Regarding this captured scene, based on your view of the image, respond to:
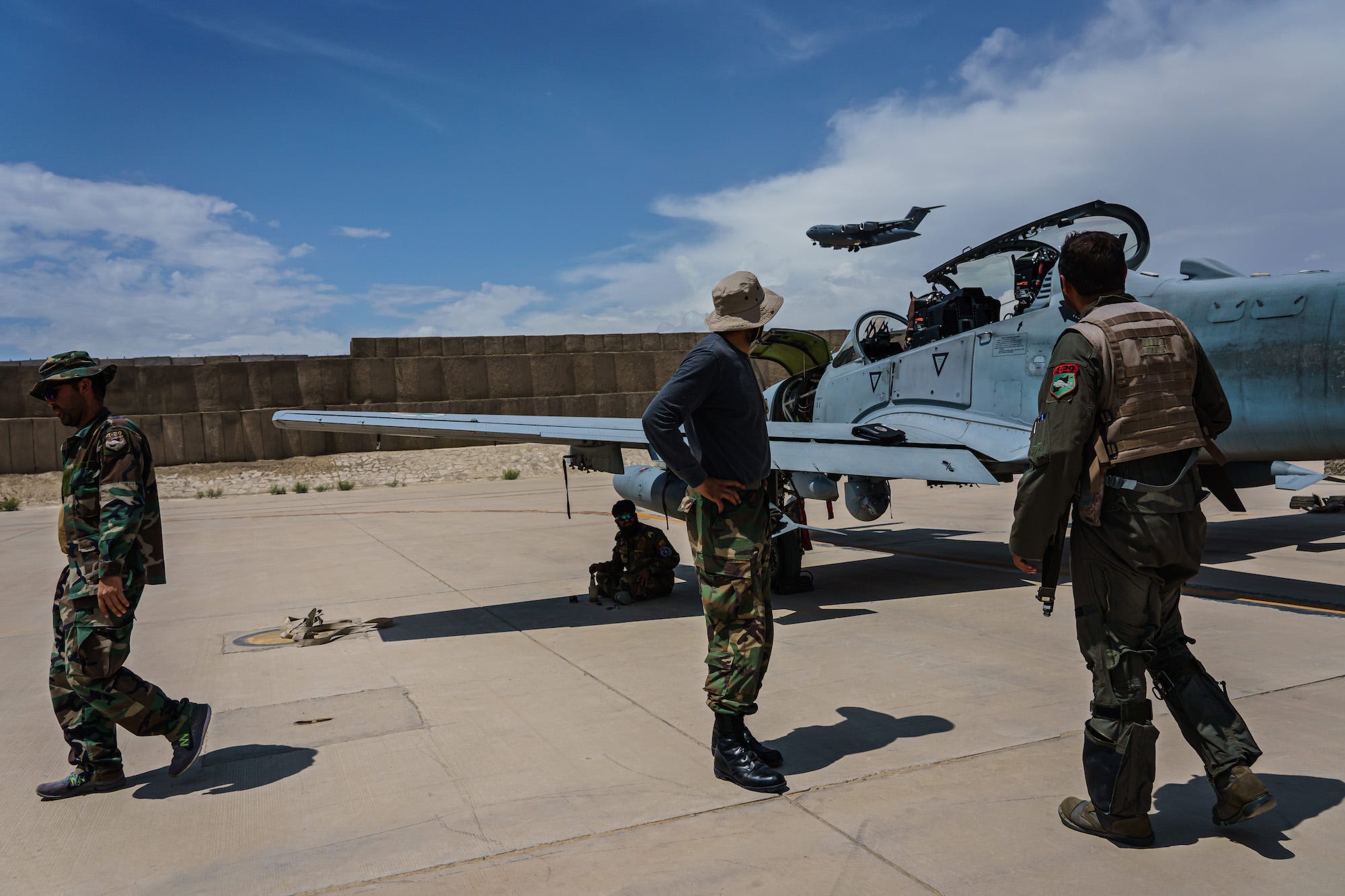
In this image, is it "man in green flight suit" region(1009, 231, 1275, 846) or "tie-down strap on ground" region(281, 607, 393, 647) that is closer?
"man in green flight suit" region(1009, 231, 1275, 846)

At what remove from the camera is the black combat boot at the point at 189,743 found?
4312 mm

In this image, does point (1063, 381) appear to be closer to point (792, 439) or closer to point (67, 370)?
point (67, 370)

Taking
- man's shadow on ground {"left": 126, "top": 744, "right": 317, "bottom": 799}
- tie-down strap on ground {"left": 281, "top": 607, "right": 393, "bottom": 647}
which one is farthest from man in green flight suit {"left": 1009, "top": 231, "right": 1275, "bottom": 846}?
tie-down strap on ground {"left": 281, "top": 607, "right": 393, "bottom": 647}

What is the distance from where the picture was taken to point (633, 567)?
8391 mm

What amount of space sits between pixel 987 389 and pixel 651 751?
5.60m

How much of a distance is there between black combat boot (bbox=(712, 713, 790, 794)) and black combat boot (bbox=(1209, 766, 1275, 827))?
161cm

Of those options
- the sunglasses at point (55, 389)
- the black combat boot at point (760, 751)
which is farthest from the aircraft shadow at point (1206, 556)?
the sunglasses at point (55, 389)

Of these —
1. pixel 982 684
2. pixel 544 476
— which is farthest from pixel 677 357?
pixel 982 684

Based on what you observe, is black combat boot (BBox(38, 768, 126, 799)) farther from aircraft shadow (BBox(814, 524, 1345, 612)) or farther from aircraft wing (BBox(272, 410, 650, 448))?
aircraft shadow (BBox(814, 524, 1345, 612))

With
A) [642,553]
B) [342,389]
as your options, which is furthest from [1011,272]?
[342,389]

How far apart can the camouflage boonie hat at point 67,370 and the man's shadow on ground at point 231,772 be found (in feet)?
6.18

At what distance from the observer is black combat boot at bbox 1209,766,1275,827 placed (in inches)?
125

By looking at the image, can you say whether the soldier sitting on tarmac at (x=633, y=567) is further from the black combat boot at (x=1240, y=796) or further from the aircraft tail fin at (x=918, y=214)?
the aircraft tail fin at (x=918, y=214)

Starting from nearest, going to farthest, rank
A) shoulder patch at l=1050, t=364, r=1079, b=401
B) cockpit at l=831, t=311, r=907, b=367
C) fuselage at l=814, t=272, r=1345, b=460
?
shoulder patch at l=1050, t=364, r=1079, b=401, fuselage at l=814, t=272, r=1345, b=460, cockpit at l=831, t=311, r=907, b=367
